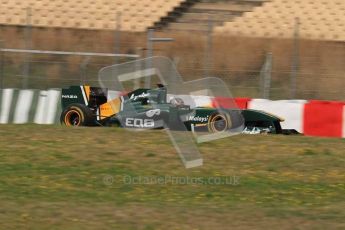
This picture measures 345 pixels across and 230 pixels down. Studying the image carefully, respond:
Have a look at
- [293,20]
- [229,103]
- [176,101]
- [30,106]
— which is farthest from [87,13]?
[176,101]

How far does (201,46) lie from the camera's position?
16812 millimetres

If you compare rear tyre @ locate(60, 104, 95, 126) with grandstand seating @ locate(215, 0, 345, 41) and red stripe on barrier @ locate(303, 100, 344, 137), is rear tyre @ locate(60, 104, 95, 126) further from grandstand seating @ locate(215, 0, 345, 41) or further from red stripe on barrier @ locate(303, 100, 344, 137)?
grandstand seating @ locate(215, 0, 345, 41)

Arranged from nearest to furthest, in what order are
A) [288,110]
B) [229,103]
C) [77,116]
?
[77,116]
[288,110]
[229,103]

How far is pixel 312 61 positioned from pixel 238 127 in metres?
4.90

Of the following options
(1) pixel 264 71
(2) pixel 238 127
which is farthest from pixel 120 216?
(1) pixel 264 71

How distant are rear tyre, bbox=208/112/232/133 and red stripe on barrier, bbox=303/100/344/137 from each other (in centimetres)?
215

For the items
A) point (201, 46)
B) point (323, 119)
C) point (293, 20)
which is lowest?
point (323, 119)

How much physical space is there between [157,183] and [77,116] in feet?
17.8

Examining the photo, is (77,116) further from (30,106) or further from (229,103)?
(229,103)

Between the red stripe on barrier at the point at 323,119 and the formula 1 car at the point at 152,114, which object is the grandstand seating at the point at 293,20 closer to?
the red stripe on barrier at the point at 323,119

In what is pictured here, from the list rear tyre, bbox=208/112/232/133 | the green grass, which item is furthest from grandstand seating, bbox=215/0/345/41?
the green grass

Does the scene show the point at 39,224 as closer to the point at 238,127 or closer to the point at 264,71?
the point at 238,127

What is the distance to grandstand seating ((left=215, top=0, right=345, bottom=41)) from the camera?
18.5 m

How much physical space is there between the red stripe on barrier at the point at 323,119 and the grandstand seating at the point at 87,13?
7273 mm
